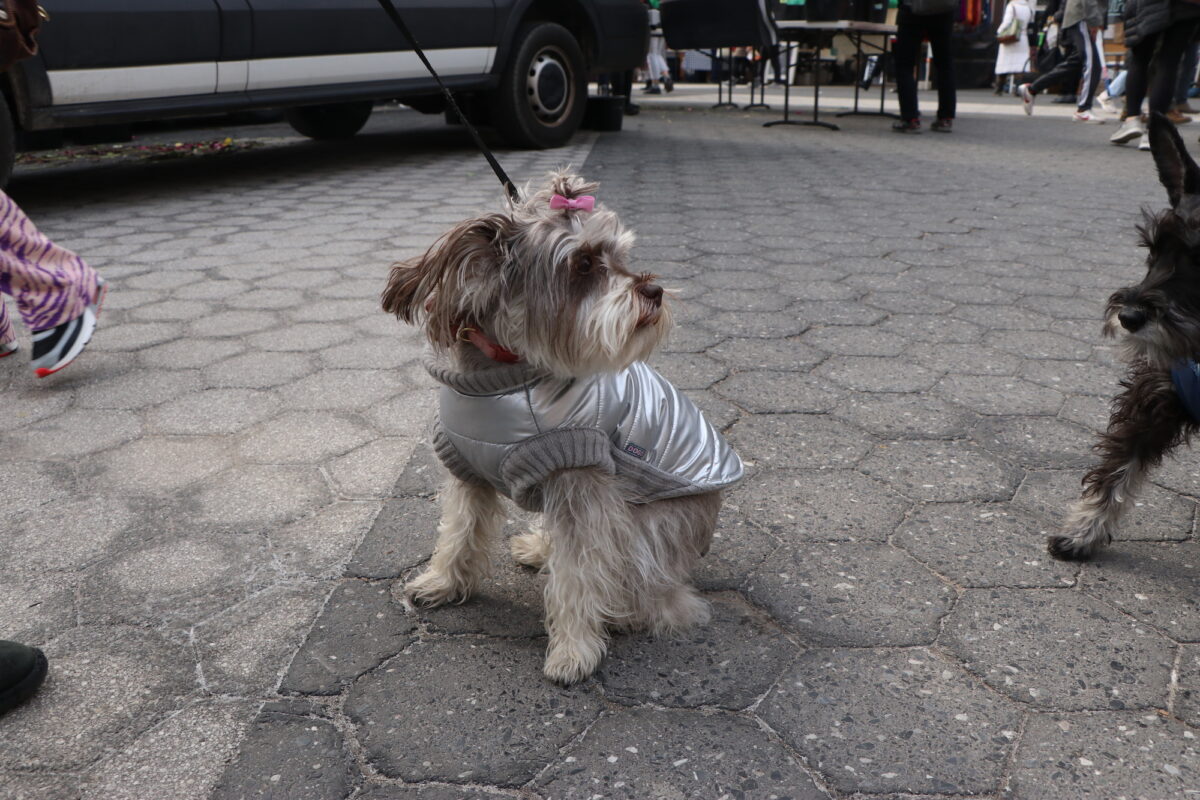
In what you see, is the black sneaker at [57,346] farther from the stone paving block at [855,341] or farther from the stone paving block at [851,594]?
the stone paving block at [855,341]

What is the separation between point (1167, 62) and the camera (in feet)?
29.5

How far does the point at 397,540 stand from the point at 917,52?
10.8 metres

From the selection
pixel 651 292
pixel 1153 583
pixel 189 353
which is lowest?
pixel 1153 583

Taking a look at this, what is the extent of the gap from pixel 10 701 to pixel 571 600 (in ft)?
4.01

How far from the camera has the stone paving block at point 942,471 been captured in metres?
3.05

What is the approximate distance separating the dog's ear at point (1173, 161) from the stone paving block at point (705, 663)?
1.45 metres

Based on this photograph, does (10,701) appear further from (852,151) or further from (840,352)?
(852,151)

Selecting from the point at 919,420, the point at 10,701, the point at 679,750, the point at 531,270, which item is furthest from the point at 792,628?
the point at 10,701

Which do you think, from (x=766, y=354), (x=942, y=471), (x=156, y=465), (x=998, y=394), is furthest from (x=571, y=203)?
(x=998, y=394)

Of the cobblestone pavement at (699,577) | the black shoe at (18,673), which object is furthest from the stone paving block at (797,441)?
the black shoe at (18,673)

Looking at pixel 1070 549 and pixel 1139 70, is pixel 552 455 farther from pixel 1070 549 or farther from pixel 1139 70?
pixel 1139 70

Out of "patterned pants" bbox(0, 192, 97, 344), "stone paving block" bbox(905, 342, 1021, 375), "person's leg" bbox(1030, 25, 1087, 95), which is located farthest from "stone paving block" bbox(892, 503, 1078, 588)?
"person's leg" bbox(1030, 25, 1087, 95)

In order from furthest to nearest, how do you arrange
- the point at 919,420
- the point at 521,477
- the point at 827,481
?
the point at 919,420 → the point at 827,481 → the point at 521,477

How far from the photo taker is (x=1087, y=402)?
3736 mm
